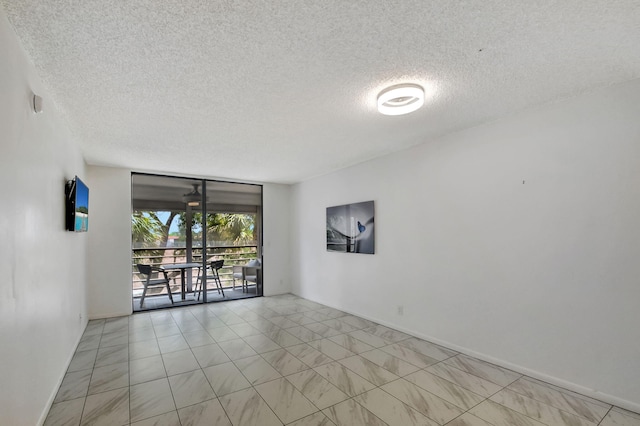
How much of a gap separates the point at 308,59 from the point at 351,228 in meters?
3.08

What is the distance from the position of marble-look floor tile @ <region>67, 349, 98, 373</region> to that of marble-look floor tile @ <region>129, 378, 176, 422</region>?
2.63 ft

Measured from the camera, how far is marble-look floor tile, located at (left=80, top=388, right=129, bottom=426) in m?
2.06

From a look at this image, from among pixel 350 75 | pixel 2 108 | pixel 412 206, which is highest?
pixel 350 75

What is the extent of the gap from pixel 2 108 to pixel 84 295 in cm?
358

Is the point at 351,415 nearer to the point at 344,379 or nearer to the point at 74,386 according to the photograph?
the point at 344,379

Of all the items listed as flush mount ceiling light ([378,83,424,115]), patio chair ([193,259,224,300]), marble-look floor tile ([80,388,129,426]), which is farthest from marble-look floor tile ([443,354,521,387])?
patio chair ([193,259,224,300])

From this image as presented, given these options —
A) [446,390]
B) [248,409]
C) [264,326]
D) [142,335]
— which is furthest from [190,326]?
[446,390]

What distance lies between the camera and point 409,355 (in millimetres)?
3109

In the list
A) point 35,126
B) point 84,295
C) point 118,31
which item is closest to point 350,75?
point 118,31

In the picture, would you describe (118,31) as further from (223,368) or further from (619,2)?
(223,368)

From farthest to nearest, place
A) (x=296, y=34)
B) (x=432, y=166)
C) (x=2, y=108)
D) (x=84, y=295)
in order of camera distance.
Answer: (x=84, y=295), (x=432, y=166), (x=296, y=34), (x=2, y=108)

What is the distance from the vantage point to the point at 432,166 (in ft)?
11.6

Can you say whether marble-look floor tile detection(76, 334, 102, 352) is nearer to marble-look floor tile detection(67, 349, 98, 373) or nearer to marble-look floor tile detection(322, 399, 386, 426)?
marble-look floor tile detection(67, 349, 98, 373)

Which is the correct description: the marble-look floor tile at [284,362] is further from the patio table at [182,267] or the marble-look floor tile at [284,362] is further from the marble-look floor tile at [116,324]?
the patio table at [182,267]
